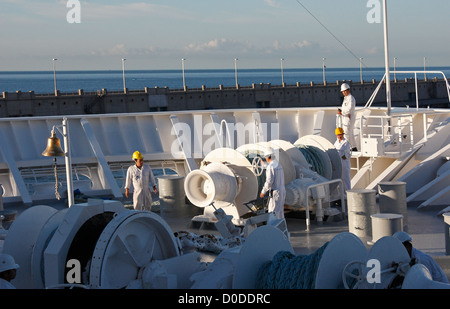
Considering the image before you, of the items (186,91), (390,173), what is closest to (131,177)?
(390,173)

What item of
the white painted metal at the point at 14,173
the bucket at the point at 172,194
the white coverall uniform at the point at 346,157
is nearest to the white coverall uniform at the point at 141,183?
the bucket at the point at 172,194

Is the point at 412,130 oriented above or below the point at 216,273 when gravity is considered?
above

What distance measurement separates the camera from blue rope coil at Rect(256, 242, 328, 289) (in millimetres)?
5379

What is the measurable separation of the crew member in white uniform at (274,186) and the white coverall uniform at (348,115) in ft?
12.1

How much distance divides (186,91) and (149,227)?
70.2 metres

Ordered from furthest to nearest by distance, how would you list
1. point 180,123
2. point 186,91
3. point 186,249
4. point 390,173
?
point 186,91 → point 180,123 → point 390,173 → point 186,249

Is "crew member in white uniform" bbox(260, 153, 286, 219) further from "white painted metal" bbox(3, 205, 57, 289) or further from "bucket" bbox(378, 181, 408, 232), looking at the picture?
"white painted metal" bbox(3, 205, 57, 289)

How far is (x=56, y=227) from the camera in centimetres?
657

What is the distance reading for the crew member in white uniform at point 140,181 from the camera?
36.9 feet

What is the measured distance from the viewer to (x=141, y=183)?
11234 millimetres

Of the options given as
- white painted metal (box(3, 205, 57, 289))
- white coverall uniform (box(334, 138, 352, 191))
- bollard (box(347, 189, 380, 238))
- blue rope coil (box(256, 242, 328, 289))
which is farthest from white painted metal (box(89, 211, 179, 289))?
white coverall uniform (box(334, 138, 352, 191))

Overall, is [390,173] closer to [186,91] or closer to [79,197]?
[79,197]

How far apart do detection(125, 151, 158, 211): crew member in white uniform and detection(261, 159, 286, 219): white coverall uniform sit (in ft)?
6.60

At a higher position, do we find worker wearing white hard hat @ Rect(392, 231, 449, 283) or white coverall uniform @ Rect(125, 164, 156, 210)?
white coverall uniform @ Rect(125, 164, 156, 210)
